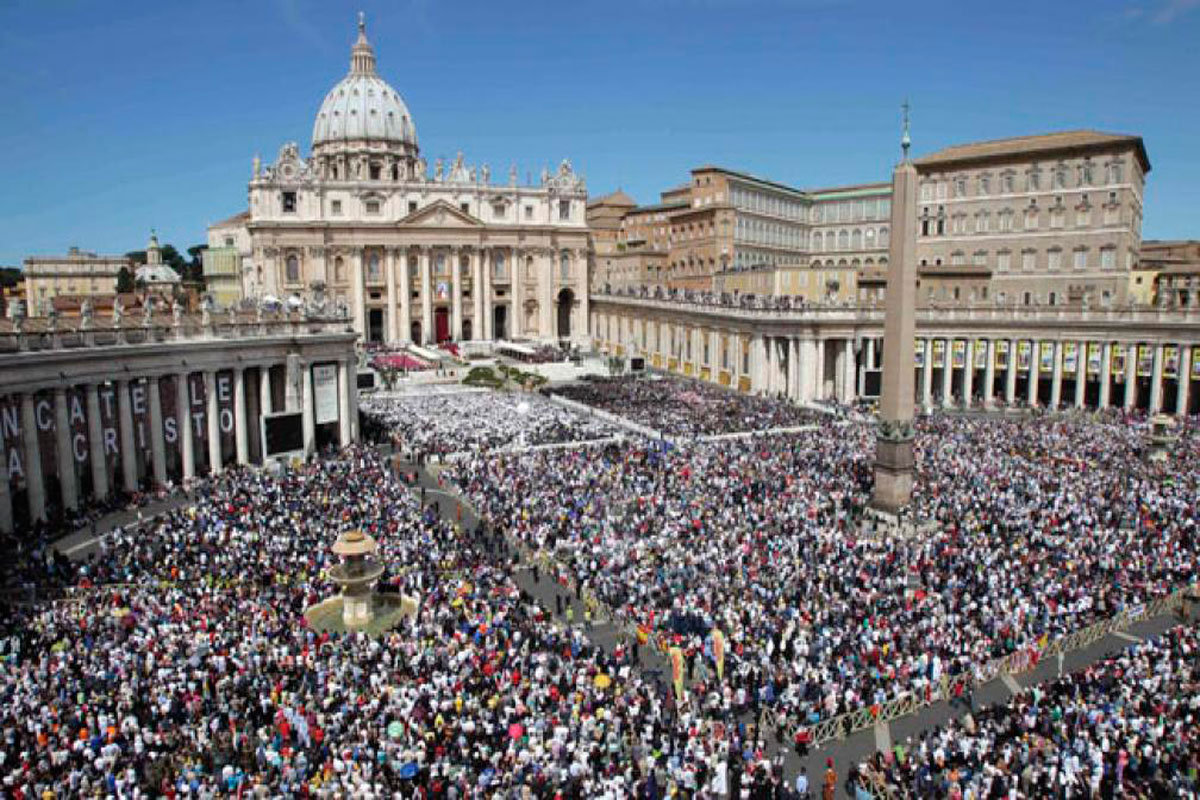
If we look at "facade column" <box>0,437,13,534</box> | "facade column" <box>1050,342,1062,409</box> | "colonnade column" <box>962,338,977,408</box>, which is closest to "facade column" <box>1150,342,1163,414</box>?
"facade column" <box>1050,342,1062,409</box>

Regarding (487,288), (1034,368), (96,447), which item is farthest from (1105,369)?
(487,288)

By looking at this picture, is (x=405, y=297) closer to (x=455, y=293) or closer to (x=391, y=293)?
(x=391, y=293)

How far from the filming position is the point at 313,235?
3649 inches

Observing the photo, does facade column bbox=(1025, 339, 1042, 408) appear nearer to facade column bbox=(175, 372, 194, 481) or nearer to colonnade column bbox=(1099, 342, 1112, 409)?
colonnade column bbox=(1099, 342, 1112, 409)

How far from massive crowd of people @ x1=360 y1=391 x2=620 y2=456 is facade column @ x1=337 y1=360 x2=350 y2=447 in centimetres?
287

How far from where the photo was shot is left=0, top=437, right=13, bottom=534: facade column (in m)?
31.1

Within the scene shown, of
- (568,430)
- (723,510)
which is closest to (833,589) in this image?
(723,510)

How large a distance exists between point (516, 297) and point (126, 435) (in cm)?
6879

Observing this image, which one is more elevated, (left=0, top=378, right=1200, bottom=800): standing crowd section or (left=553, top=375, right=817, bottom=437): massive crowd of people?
(left=553, top=375, right=817, bottom=437): massive crowd of people

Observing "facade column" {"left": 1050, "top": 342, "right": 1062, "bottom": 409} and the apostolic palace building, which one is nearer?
the apostolic palace building

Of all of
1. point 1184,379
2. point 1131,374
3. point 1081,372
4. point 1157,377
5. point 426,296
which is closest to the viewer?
point 1184,379

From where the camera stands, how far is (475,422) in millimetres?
51000

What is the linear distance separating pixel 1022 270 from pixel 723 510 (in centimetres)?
5599

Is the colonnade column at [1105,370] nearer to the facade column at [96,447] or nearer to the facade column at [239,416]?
the facade column at [239,416]
